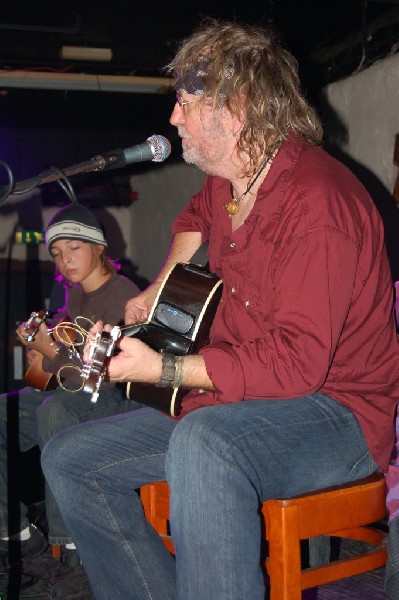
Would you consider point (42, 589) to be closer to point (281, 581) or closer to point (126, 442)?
point (126, 442)

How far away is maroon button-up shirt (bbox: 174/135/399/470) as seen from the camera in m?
1.59

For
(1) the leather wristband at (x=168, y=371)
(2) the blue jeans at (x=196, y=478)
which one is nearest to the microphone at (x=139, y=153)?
(1) the leather wristband at (x=168, y=371)

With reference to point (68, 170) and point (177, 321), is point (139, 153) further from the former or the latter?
point (177, 321)

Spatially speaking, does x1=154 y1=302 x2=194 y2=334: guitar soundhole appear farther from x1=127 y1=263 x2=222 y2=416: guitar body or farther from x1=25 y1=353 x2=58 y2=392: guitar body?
x1=25 y1=353 x2=58 y2=392: guitar body

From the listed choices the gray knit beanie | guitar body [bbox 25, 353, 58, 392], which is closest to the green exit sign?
the gray knit beanie

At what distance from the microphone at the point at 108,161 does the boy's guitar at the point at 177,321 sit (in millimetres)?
403

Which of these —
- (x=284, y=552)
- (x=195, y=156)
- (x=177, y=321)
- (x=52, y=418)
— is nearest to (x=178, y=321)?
(x=177, y=321)

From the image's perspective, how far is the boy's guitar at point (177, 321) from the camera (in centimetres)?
201

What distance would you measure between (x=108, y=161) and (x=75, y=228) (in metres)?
1.89

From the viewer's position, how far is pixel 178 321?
210 cm

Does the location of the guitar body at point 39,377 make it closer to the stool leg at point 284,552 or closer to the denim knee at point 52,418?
the denim knee at point 52,418

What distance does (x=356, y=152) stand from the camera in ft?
13.1

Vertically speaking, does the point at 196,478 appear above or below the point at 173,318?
below

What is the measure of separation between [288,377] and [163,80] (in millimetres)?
4197
